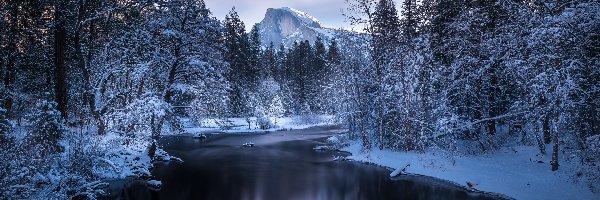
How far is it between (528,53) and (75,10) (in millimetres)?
21538

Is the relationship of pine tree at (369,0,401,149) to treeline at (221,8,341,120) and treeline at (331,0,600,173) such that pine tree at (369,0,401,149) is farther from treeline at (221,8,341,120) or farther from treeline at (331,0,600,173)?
treeline at (221,8,341,120)

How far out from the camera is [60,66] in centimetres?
1570

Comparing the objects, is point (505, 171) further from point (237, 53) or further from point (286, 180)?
point (237, 53)

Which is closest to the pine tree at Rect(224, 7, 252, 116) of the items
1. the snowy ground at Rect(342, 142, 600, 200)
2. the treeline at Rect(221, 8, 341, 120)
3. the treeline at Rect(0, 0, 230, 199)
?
the treeline at Rect(221, 8, 341, 120)

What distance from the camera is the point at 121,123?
18078 millimetres

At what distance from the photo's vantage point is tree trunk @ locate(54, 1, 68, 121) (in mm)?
15492

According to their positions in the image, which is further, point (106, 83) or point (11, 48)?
point (11, 48)

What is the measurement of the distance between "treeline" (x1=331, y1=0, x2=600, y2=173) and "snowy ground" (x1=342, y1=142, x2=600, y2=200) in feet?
2.84

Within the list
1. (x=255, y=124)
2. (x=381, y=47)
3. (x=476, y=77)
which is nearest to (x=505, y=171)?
(x=476, y=77)

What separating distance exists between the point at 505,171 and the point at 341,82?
14.7 meters

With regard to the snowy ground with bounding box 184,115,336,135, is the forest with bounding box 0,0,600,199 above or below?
above

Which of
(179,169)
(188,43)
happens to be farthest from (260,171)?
(188,43)

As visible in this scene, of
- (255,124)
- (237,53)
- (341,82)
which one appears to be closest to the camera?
(341,82)

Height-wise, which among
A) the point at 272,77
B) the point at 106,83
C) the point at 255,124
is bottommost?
the point at 255,124
